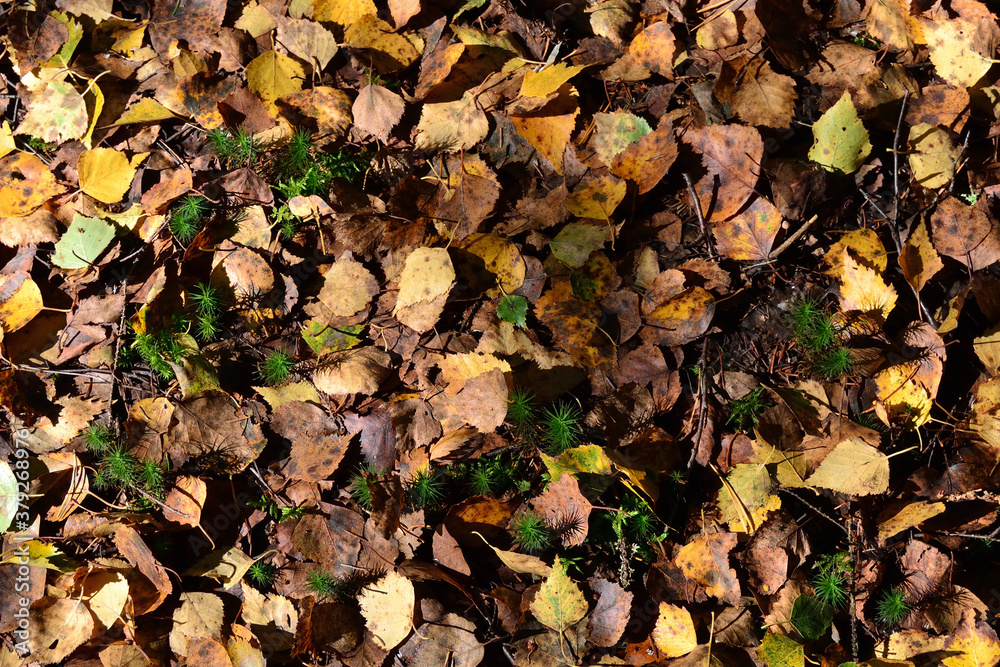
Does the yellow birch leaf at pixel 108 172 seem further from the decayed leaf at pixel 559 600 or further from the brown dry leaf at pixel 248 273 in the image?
the decayed leaf at pixel 559 600

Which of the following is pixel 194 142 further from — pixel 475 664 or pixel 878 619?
pixel 878 619

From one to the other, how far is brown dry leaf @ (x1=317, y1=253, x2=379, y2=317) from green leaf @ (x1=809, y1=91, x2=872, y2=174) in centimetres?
156

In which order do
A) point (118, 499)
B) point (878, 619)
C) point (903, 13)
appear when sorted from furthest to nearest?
point (118, 499)
point (903, 13)
point (878, 619)

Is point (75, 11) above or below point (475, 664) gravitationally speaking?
above

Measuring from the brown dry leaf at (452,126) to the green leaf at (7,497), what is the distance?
6.27 feet

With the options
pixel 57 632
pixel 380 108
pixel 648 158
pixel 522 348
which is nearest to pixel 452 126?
pixel 380 108

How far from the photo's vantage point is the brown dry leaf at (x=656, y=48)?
7.23 ft

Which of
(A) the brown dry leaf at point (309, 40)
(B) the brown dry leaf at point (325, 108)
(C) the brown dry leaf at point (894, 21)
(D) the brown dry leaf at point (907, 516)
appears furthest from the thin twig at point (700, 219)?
(A) the brown dry leaf at point (309, 40)

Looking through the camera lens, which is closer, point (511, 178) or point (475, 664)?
point (475, 664)

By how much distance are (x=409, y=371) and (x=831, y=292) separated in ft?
4.76

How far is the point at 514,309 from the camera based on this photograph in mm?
2117

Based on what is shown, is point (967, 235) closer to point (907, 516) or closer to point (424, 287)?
point (907, 516)

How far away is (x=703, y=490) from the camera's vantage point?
2107 millimetres

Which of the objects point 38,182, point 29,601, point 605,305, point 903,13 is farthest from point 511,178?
point 29,601
